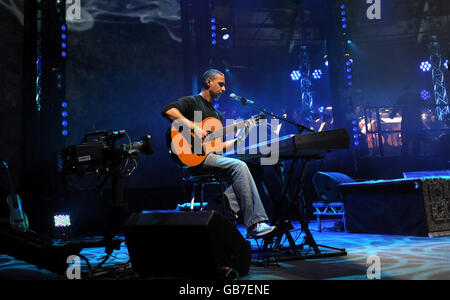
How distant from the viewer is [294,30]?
13.5 m

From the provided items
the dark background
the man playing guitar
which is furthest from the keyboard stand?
the dark background

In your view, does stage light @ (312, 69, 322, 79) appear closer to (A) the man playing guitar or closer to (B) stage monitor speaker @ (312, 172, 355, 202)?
(B) stage monitor speaker @ (312, 172, 355, 202)

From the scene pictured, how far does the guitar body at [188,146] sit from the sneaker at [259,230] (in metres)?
0.75

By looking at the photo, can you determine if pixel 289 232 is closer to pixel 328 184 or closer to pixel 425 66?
pixel 328 184

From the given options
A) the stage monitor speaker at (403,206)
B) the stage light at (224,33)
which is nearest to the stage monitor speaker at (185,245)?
the stage monitor speaker at (403,206)

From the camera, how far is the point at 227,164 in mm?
2861

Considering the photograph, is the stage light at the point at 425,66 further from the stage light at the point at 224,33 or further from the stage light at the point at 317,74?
the stage light at the point at 224,33

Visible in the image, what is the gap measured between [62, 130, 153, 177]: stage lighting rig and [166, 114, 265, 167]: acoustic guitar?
41 centimetres

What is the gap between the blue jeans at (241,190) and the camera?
2701 mm

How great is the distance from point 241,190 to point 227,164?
247 mm

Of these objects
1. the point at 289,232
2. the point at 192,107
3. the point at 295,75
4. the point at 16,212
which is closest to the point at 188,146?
the point at 192,107
